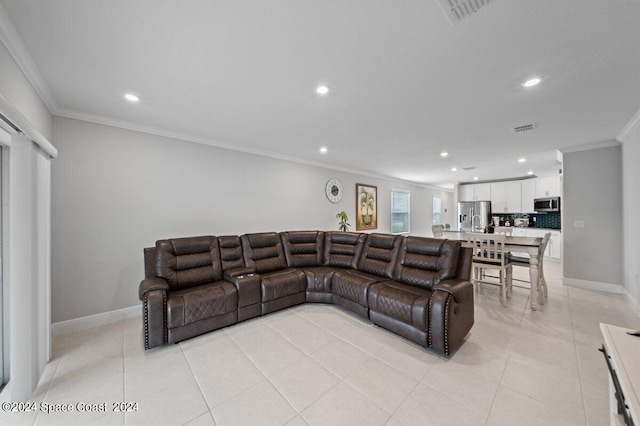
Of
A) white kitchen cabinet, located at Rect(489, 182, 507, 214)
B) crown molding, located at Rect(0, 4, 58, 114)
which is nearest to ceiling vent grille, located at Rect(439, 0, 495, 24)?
crown molding, located at Rect(0, 4, 58, 114)

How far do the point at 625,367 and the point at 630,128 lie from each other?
13.9 ft

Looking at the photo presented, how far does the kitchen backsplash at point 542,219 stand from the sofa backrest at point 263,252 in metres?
7.41

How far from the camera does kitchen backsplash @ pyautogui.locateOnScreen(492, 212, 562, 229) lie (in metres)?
6.48

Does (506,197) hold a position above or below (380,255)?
above

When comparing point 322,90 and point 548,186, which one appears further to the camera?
point 548,186

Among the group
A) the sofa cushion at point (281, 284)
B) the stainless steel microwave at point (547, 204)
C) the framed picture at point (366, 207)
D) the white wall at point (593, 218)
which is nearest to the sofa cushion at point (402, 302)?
the sofa cushion at point (281, 284)

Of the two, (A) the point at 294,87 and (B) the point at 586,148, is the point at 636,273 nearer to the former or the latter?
(B) the point at 586,148

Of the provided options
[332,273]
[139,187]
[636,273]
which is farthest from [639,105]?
[139,187]

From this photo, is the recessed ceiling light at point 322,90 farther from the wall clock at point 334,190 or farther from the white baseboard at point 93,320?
the white baseboard at point 93,320

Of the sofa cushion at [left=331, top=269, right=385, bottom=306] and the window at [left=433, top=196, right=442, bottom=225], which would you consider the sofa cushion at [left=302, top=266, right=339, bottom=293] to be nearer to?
the sofa cushion at [left=331, top=269, right=385, bottom=306]

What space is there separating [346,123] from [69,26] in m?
2.55

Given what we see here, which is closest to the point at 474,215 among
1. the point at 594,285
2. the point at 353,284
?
the point at 594,285

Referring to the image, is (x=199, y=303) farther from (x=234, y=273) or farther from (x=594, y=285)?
(x=594, y=285)

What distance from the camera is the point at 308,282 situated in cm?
344
